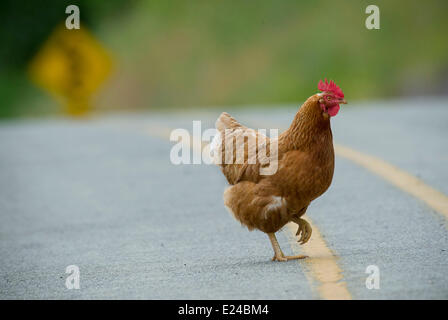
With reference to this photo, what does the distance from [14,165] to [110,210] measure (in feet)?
14.9

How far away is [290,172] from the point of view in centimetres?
689

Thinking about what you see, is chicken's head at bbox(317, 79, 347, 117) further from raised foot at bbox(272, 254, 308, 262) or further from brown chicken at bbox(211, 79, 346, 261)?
raised foot at bbox(272, 254, 308, 262)

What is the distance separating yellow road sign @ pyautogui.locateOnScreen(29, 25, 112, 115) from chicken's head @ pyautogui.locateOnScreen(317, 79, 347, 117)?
1794 cm

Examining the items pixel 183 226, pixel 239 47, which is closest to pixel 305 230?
pixel 183 226

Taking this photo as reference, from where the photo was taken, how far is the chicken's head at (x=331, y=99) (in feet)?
22.7

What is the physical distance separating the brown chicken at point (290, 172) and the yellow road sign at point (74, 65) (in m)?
17.7

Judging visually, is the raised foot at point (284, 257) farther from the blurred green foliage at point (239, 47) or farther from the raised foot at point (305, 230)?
the blurred green foliage at point (239, 47)

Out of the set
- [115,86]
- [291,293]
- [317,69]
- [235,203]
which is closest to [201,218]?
[235,203]

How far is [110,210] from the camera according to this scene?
10484 millimetres

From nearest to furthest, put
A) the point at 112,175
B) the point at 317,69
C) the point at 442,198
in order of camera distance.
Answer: the point at 442,198 → the point at 112,175 → the point at 317,69

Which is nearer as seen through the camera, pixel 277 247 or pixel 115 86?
pixel 277 247

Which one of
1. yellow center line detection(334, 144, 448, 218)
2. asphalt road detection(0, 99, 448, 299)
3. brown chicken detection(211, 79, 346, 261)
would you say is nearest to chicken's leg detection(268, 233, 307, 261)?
brown chicken detection(211, 79, 346, 261)

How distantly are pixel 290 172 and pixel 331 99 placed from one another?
0.62m
